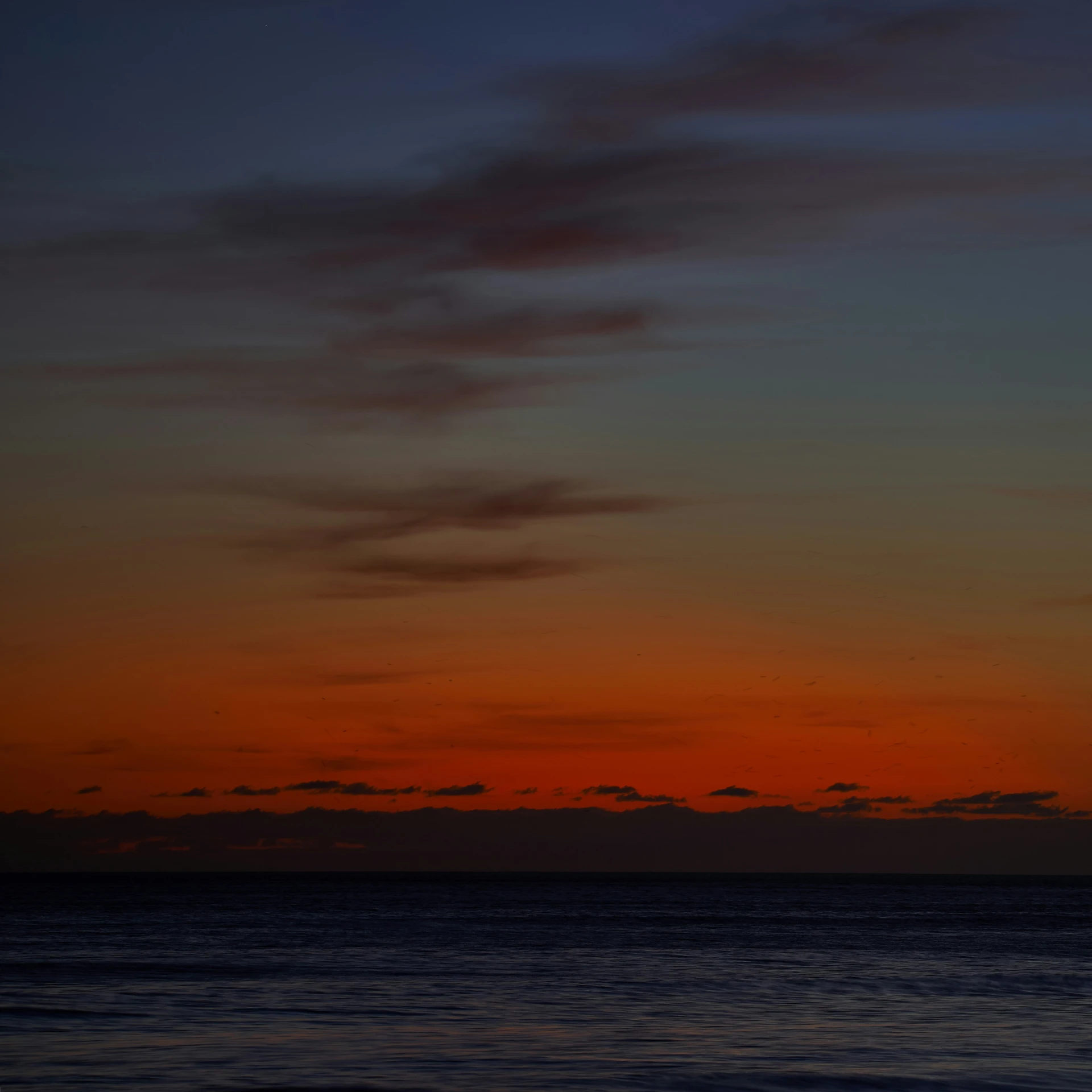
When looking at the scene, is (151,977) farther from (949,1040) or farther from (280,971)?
(949,1040)

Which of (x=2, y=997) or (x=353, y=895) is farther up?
(x=2, y=997)

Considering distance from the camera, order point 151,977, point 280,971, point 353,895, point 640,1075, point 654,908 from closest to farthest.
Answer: point 640,1075 < point 151,977 < point 280,971 < point 654,908 < point 353,895

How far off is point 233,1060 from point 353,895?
135 metres

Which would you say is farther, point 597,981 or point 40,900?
point 40,900

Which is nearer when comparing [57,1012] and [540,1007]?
[57,1012]

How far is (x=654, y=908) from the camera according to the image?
128 metres

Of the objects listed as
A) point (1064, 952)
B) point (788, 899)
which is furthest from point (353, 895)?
point (1064, 952)

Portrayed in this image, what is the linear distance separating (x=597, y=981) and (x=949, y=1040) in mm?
18224

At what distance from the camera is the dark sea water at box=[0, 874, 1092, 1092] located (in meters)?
31.7

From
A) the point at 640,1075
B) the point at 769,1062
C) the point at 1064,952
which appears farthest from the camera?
the point at 1064,952

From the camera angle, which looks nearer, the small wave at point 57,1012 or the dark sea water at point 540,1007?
the dark sea water at point 540,1007

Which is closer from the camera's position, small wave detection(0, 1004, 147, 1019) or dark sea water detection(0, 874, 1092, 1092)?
dark sea water detection(0, 874, 1092, 1092)

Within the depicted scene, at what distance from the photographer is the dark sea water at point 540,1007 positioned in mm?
31734

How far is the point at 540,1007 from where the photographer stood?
4425 centimetres
